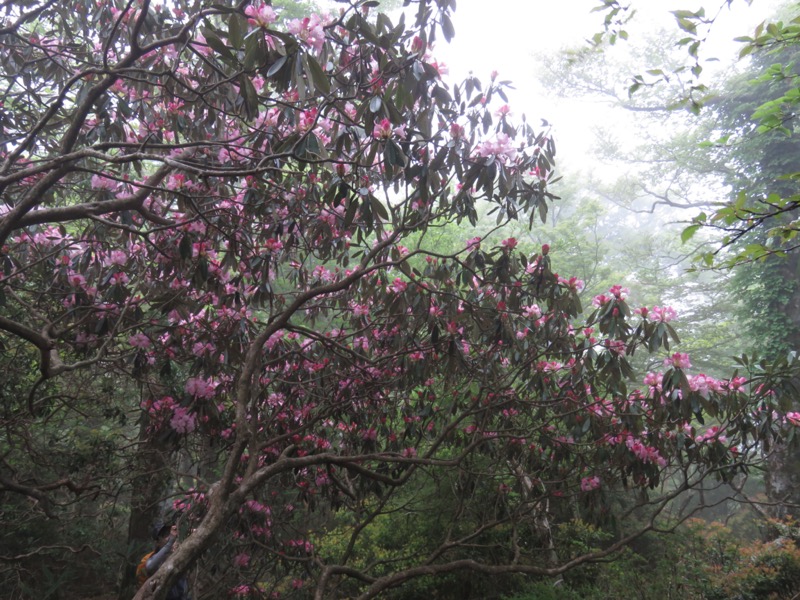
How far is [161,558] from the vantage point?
3.06 metres

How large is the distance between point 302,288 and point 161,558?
71.3 inches

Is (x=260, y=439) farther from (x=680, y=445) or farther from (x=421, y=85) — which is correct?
(x=680, y=445)

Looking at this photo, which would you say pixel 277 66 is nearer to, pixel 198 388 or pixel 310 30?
pixel 310 30

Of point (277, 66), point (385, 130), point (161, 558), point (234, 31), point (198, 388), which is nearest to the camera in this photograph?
point (277, 66)

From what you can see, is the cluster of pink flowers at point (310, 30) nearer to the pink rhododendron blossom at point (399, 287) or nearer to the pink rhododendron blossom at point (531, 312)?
the pink rhododendron blossom at point (399, 287)

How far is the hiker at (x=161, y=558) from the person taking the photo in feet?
9.95

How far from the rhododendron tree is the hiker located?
115 millimetres

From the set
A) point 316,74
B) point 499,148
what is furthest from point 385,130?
point 499,148

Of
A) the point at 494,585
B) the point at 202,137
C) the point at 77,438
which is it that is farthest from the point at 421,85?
the point at 77,438

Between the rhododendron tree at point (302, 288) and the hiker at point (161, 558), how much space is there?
0.38 feet

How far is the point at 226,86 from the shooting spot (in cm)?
277

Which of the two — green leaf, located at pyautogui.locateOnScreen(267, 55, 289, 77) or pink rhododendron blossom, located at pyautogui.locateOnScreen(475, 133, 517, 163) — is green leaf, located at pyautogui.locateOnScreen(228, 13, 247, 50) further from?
pink rhododendron blossom, located at pyautogui.locateOnScreen(475, 133, 517, 163)

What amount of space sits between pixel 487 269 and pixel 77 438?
231 inches

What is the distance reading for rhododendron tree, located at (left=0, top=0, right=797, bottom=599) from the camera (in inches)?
83.7
